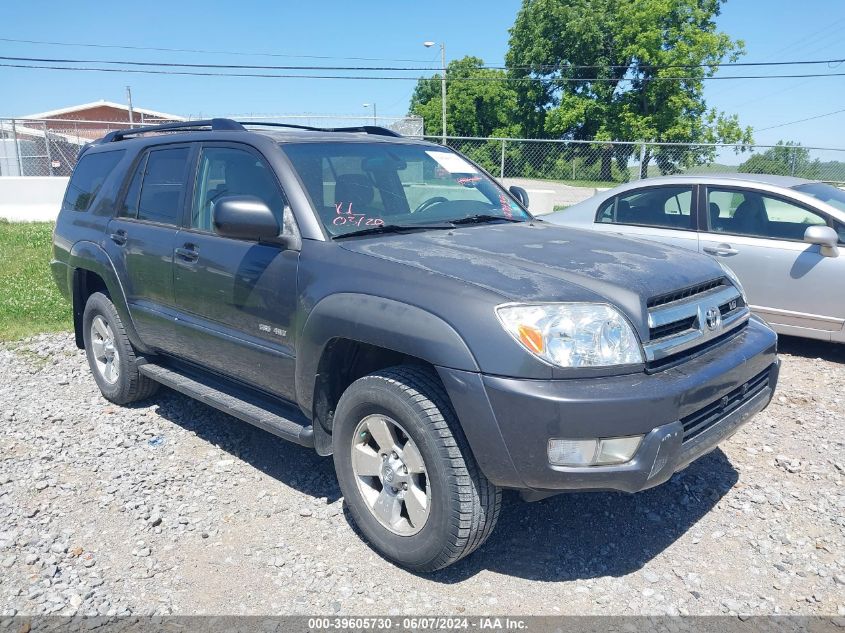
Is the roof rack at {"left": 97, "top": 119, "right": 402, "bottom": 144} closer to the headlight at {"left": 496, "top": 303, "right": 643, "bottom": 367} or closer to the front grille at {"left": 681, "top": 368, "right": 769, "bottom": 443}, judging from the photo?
the headlight at {"left": 496, "top": 303, "right": 643, "bottom": 367}

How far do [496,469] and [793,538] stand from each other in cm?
170

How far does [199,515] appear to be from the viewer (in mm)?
3600

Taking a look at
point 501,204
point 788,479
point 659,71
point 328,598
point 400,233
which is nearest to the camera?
point 328,598

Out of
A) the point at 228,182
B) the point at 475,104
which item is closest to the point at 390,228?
the point at 228,182

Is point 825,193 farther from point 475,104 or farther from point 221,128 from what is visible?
point 475,104

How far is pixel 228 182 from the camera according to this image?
3965 millimetres

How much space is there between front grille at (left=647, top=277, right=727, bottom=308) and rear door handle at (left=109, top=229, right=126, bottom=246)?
345cm

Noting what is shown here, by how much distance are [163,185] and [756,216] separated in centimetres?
494

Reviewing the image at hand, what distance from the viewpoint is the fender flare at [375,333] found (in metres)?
2.70

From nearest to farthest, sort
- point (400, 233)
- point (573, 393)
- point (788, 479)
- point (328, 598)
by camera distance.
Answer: point (573, 393), point (328, 598), point (400, 233), point (788, 479)

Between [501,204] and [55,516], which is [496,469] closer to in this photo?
[501,204]

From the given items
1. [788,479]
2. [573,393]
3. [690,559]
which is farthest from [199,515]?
[788,479]

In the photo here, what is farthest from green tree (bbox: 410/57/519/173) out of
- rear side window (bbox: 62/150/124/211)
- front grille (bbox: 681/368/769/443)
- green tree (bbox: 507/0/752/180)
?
front grille (bbox: 681/368/769/443)

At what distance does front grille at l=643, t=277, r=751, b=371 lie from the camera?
9.21 feet
